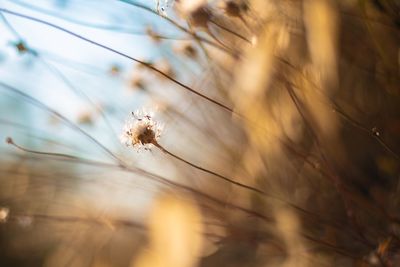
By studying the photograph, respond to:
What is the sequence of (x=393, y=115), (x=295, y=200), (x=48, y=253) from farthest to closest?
(x=48, y=253)
(x=295, y=200)
(x=393, y=115)

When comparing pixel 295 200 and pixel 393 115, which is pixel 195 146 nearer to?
pixel 295 200

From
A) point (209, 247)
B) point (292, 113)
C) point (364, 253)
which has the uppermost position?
point (292, 113)

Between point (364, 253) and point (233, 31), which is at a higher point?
point (233, 31)

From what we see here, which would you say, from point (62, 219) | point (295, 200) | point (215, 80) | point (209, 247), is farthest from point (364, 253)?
point (62, 219)

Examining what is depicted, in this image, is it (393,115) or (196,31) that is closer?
(196,31)

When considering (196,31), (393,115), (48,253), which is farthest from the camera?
(48,253)

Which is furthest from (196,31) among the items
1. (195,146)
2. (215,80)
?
(195,146)

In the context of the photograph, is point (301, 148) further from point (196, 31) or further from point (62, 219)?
point (62, 219)
